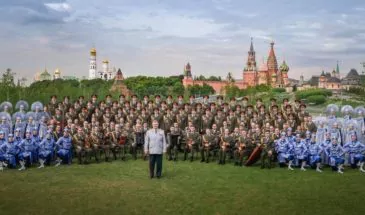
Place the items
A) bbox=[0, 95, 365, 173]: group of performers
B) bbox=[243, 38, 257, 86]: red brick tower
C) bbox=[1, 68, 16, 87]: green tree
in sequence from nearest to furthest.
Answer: bbox=[0, 95, 365, 173]: group of performers, bbox=[1, 68, 16, 87]: green tree, bbox=[243, 38, 257, 86]: red brick tower

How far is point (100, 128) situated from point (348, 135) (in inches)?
325

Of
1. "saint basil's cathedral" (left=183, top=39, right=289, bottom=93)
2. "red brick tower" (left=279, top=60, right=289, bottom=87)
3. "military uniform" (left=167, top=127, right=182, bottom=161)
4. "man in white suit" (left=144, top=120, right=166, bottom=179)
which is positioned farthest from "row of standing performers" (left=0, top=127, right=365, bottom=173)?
"red brick tower" (left=279, top=60, right=289, bottom=87)

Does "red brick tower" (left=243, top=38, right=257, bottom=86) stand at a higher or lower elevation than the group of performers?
higher

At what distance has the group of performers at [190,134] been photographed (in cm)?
1323

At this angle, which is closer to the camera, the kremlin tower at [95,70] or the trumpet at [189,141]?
the trumpet at [189,141]

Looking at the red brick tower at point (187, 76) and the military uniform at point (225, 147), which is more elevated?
the red brick tower at point (187, 76)

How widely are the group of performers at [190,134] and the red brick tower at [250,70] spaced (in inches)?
3078

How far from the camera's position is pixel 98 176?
38.4ft

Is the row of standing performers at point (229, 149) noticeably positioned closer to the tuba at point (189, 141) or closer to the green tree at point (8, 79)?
the tuba at point (189, 141)

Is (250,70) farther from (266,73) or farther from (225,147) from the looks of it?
(225,147)

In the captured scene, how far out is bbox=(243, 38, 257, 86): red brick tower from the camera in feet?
313

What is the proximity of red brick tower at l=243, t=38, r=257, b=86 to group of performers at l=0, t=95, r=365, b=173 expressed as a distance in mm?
78177

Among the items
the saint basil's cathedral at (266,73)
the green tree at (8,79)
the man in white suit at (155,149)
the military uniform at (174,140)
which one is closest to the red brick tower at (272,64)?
the saint basil's cathedral at (266,73)

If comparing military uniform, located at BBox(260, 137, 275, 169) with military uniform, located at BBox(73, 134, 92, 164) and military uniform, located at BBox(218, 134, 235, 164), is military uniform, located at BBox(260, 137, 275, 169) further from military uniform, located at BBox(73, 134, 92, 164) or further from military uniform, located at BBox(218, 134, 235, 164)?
military uniform, located at BBox(73, 134, 92, 164)
